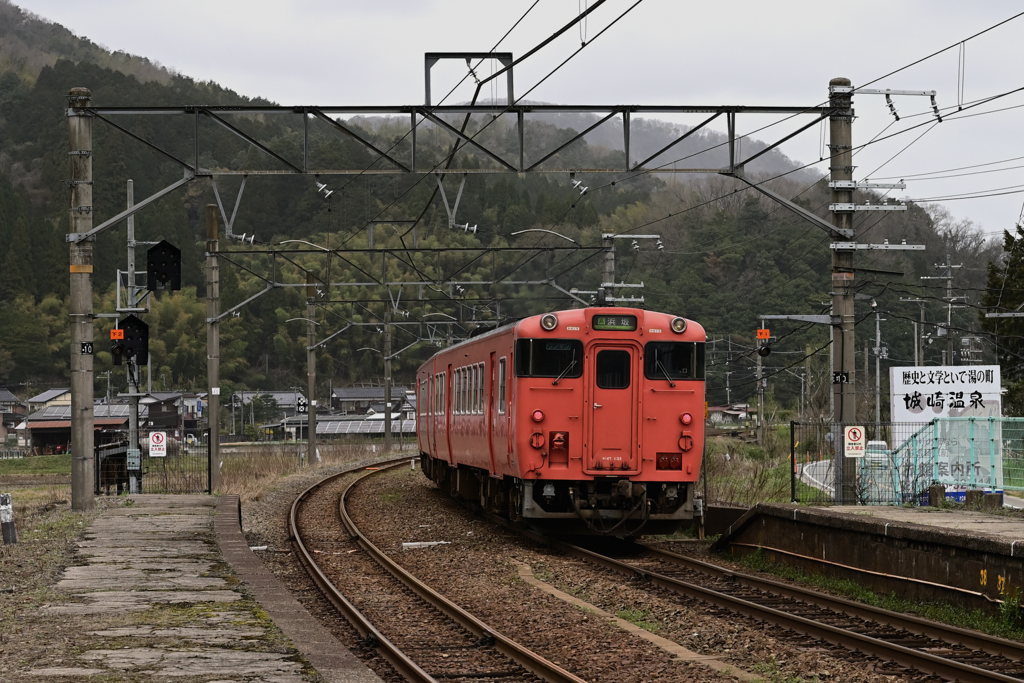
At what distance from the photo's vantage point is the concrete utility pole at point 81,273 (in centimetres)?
1762

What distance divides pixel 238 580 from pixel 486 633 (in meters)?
3.39

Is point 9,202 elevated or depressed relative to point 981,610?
elevated

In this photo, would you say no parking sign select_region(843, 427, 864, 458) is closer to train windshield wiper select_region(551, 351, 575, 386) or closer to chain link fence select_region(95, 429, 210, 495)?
train windshield wiper select_region(551, 351, 575, 386)

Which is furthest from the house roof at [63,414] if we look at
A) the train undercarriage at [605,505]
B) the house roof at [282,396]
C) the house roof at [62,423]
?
the train undercarriage at [605,505]

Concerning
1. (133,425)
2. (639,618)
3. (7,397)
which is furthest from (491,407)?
(7,397)

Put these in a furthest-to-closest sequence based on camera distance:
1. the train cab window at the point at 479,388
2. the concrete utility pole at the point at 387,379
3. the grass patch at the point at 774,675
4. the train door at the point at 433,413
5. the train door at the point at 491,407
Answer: the concrete utility pole at the point at 387,379
the train door at the point at 433,413
the train cab window at the point at 479,388
the train door at the point at 491,407
the grass patch at the point at 774,675

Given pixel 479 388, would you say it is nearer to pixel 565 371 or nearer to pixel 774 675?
pixel 565 371

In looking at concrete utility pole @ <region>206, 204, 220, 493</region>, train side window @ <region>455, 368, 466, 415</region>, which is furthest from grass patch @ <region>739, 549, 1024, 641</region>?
concrete utility pole @ <region>206, 204, 220, 493</region>

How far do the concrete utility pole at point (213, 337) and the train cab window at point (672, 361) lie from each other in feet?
40.0

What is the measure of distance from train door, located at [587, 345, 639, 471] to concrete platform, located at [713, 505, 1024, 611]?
166cm

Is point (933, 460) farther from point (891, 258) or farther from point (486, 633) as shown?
point (891, 258)

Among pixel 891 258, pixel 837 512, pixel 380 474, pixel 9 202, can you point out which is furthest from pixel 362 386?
pixel 837 512

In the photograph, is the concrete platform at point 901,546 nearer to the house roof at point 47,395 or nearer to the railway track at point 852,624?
the railway track at point 852,624

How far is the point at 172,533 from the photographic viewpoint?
1606 cm
